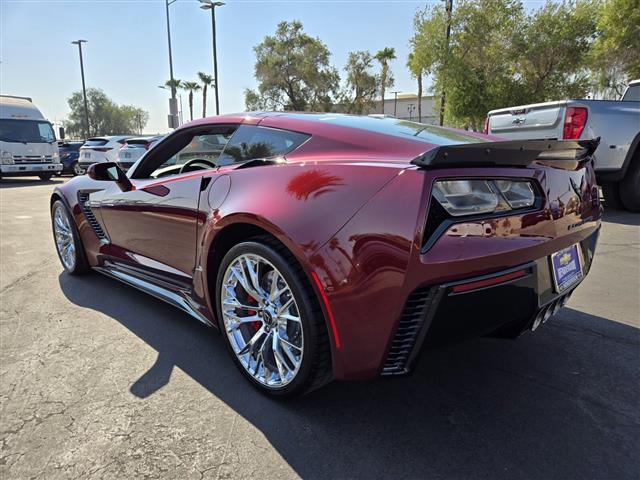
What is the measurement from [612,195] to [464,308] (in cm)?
716

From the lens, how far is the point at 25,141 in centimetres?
1650

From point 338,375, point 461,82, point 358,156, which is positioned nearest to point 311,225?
point 358,156

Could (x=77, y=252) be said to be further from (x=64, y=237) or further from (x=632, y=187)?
(x=632, y=187)

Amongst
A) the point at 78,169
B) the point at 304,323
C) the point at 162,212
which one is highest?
the point at 78,169

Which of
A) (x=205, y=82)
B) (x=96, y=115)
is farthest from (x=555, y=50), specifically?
(x=96, y=115)

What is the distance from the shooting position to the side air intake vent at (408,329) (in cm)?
171

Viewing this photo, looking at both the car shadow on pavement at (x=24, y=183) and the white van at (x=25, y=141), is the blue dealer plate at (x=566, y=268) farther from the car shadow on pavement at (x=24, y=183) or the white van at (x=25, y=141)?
the white van at (x=25, y=141)

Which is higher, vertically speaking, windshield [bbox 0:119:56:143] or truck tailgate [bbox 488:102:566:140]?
windshield [bbox 0:119:56:143]

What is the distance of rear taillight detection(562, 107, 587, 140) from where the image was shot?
615 cm

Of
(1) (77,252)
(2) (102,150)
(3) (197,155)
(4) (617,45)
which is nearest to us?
(3) (197,155)

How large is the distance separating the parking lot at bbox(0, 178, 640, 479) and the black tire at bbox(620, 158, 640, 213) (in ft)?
14.5

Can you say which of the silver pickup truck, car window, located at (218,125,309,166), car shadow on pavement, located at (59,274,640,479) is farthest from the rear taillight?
car window, located at (218,125,309,166)

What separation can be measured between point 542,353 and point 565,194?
1.07 m

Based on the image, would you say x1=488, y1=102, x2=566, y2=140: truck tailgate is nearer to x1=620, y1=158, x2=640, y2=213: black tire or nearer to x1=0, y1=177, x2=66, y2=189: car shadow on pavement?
x1=620, y1=158, x2=640, y2=213: black tire
